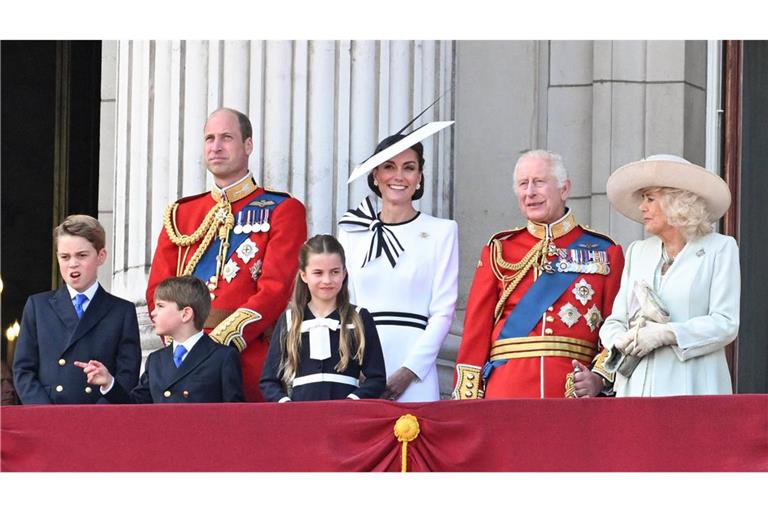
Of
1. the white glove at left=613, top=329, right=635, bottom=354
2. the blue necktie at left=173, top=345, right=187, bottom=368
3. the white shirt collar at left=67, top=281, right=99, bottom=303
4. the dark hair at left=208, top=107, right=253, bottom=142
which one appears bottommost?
the blue necktie at left=173, top=345, right=187, bottom=368

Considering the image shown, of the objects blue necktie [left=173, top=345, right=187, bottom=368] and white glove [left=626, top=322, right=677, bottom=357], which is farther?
blue necktie [left=173, top=345, right=187, bottom=368]

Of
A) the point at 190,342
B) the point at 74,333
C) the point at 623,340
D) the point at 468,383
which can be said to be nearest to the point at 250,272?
the point at 190,342

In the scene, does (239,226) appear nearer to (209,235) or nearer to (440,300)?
(209,235)

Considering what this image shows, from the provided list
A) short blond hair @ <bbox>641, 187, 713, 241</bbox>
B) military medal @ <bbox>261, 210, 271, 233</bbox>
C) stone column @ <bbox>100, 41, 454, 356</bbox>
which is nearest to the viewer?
short blond hair @ <bbox>641, 187, 713, 241</bbox>

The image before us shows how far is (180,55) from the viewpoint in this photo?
10.1m

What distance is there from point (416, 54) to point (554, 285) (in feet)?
6.25

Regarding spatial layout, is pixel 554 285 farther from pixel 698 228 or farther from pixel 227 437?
pixel 227 437

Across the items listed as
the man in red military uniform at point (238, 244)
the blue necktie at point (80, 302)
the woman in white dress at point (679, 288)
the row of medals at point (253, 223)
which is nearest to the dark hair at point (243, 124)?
the man in red military uniform at point (238, 244)

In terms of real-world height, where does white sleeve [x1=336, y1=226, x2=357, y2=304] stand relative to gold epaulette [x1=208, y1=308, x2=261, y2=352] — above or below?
above

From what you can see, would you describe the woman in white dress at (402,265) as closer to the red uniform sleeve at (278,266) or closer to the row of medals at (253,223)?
the red uniform sleeve at (278,266)

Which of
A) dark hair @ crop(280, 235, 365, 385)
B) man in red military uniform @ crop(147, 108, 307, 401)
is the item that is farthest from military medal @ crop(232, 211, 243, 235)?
dark hair @ crop(280, 235, 365, 385)

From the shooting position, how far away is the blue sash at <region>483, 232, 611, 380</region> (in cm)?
863

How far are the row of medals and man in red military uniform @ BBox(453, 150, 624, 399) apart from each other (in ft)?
3.00

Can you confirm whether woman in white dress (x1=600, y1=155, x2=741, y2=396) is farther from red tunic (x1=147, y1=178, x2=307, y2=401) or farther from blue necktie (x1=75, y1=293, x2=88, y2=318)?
blue necktie (x1=75, y1=293, x2=88, y2=318)
